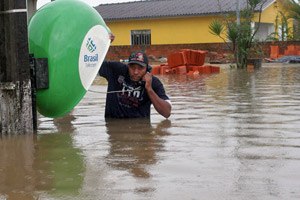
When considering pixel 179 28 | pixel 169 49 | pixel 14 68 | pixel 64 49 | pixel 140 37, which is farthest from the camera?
pixel 140 37

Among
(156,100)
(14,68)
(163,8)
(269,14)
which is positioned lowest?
(156,100)

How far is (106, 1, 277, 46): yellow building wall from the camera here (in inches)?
1646

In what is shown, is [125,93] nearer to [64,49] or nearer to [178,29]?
[64,49]

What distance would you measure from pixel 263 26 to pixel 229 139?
4079 cm

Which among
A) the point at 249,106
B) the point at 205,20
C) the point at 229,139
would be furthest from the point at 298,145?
the point at 205,20

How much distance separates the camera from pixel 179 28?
4253 cm

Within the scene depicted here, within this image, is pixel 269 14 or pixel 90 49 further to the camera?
pixel 269 14

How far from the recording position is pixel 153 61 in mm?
35281

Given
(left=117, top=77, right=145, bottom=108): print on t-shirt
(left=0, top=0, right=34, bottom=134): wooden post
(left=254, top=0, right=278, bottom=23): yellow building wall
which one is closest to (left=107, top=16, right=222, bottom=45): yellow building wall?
(left=254, top=0, right=278, bottom=23): yellow building wall

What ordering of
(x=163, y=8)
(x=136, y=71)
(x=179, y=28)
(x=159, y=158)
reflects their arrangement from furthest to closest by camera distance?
(x=163, y=8), (x=179, y=28), (x=136, y=71), (x=159, y=158)

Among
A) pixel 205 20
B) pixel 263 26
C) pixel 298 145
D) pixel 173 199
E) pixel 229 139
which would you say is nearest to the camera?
pixel 173 199

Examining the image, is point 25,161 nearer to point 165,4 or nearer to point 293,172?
point 293,172

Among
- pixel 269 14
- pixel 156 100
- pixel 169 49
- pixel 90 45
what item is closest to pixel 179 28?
pixel 169 49

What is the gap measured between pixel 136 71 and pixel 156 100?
377 millimetres
